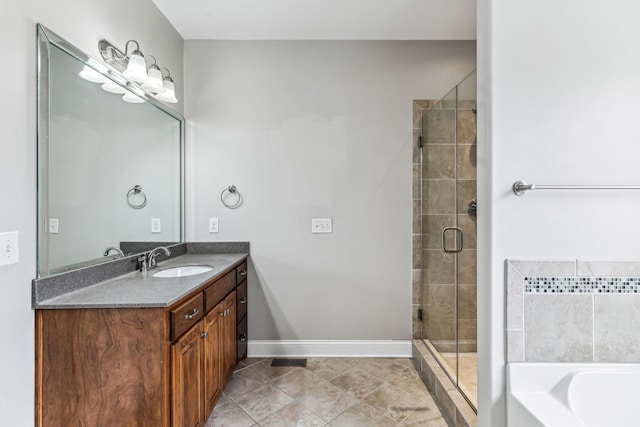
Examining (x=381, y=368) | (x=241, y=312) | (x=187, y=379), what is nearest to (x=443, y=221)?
(x=381, y=368)

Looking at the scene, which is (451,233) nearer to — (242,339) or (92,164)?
(242,339)

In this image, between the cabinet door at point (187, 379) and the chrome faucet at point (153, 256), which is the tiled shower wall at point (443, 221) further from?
the chrome faucet at point (153, 256)

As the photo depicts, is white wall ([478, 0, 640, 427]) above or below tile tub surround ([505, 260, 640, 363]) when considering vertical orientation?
above

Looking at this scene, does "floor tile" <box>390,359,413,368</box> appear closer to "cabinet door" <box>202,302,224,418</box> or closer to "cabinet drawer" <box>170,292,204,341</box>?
"cabinet door" <box>202,302,224,418</box>

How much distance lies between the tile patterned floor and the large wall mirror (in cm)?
119

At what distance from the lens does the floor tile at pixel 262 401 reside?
1920mm

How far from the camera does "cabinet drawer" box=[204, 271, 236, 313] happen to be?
175 centimetres

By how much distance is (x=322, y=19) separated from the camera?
2375mm

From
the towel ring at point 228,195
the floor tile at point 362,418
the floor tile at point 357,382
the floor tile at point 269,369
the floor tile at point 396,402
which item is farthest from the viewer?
the towel ring at point 228,195

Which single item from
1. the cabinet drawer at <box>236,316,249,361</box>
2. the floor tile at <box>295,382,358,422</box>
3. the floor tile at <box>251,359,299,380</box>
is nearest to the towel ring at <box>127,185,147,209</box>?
the cabinet drawer at <box>236,316,249,361</box>

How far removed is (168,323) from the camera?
1.34 meters

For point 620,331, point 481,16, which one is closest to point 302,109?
point 481,16

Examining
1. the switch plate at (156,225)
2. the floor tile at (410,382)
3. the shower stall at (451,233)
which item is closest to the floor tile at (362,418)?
the floor tile at (410,382)

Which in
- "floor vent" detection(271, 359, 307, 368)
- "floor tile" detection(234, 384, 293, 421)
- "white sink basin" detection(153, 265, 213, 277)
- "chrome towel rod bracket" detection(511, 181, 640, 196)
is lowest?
"floor tile" detection(234, 384, 293, 421)
